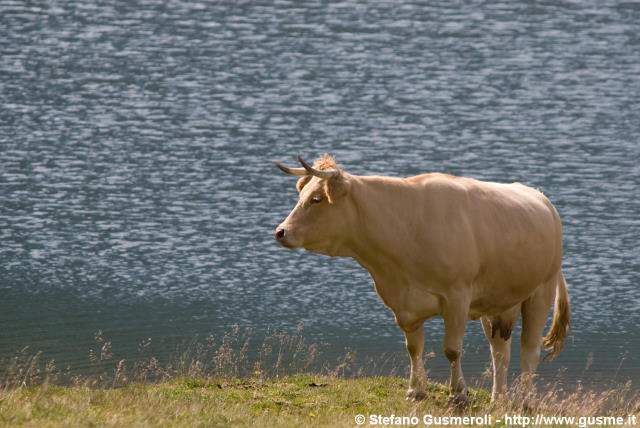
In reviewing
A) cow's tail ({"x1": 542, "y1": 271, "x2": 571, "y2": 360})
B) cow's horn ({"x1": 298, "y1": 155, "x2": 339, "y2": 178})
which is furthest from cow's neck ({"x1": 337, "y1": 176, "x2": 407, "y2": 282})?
cow's tail ({"x1": 542, "y1": 271, "x2": 571, "y2": 360})

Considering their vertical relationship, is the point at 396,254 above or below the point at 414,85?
above

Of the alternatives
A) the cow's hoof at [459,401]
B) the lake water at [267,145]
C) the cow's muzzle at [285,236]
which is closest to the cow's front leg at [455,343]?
the cow's hoof at [459,401]

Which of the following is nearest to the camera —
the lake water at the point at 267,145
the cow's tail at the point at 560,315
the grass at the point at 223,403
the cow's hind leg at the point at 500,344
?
the grass at the point at 223,403

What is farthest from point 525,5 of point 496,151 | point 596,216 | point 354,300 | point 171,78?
point 354,300

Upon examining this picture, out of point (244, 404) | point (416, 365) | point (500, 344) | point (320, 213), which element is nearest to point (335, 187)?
point (320, 213)

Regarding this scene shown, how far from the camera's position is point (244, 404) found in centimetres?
1224

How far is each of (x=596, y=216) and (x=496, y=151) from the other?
9.85 m

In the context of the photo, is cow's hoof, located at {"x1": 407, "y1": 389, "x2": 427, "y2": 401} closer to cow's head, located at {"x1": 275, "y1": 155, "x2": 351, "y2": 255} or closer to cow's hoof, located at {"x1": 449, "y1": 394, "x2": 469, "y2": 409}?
cow's hoof, located at {"x1": 449, "y1": 394, "x2": 469, "y2": 409}

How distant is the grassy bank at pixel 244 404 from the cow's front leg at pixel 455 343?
0.18 m

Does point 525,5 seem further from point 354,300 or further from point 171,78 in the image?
point 354,300

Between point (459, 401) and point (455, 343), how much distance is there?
0.75 m

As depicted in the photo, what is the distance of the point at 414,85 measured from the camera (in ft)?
173

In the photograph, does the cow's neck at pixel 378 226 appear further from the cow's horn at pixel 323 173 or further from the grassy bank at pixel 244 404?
the grassy bank at pixel 244 404

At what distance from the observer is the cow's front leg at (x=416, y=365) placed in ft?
41.1
